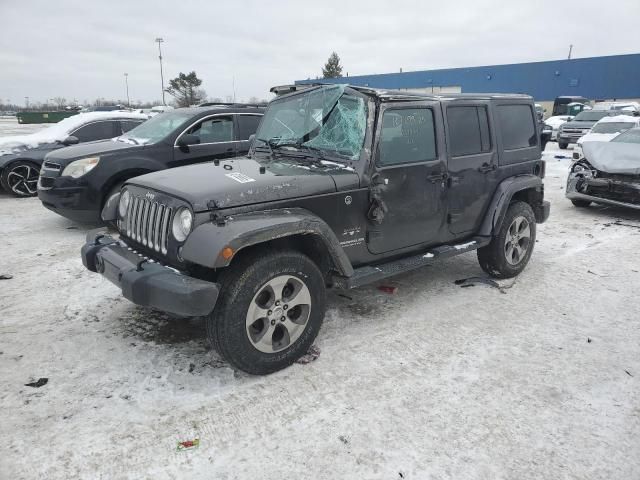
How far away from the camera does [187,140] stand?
684 centimetres

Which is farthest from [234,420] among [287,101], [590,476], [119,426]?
[287,101]

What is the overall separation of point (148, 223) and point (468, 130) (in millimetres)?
3086

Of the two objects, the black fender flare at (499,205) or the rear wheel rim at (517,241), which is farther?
the rear wheel rim at (517,241)

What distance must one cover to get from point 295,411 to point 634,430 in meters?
2.00

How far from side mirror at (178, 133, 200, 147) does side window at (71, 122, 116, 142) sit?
320 centimetres

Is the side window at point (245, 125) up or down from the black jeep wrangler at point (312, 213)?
up

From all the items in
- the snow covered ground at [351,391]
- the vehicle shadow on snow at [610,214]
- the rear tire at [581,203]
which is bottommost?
the snow covered ground at [351,391]

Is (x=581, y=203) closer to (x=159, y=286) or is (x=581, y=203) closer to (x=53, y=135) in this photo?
(x=159, y=286)

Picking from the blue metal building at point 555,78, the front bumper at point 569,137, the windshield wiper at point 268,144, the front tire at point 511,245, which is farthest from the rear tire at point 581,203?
the blue metal building at point 555,78

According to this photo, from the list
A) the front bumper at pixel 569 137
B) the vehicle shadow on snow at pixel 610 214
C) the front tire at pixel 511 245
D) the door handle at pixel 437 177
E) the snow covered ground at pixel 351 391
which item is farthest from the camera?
the front bumper at pixel 569 137

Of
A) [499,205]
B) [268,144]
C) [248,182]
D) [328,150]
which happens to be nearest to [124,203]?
[248,182]

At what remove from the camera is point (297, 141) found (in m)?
4.05

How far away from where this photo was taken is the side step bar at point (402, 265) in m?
3.55

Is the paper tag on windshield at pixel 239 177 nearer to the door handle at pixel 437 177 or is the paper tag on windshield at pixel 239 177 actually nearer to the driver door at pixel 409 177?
the driver door at pixel 409 177
